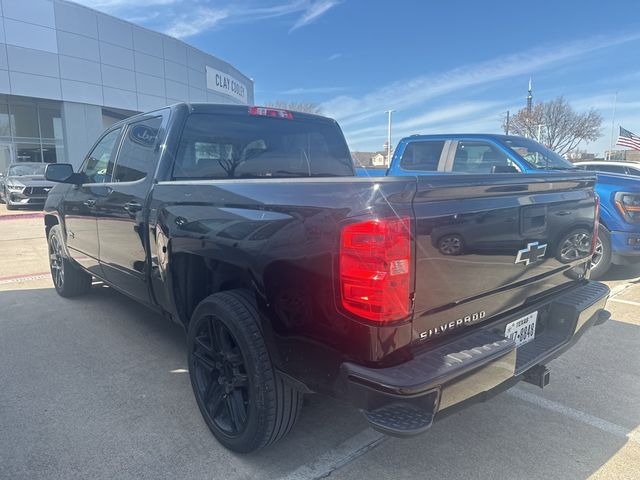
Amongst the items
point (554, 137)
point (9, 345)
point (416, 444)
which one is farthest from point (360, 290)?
point (554, 137)

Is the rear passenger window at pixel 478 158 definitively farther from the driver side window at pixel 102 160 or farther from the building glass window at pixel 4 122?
the building glass window at pixel 4 122

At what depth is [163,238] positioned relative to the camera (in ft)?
9.54

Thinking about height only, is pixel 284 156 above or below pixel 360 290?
above

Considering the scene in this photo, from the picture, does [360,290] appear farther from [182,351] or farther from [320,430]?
[182,351]

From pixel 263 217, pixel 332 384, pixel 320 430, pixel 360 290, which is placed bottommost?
pixel 320 430

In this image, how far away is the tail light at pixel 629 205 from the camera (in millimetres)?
5758

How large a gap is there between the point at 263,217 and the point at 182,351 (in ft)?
7.25

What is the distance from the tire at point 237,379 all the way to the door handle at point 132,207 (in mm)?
1026

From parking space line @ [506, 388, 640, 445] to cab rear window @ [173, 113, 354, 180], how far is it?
7.39ft

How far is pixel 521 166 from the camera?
6.09m

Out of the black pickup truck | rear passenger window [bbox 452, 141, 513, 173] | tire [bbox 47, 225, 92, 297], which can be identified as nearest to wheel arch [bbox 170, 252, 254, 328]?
the black pickup truck

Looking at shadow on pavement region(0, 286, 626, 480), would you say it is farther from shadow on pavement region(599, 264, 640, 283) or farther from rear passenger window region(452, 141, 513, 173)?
shadow on pavement region(599, 264, 640, 283)

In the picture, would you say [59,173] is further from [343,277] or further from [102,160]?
[343,277]

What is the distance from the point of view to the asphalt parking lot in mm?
2338
